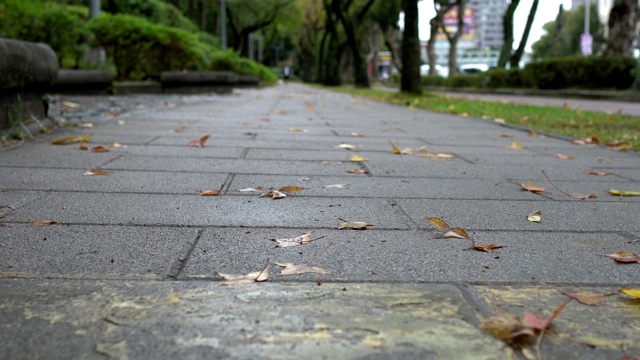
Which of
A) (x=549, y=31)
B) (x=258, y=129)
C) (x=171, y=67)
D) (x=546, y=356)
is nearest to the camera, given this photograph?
(x=546, y=356)

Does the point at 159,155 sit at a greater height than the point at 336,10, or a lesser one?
lesser

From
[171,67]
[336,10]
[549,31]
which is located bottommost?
[171,67]

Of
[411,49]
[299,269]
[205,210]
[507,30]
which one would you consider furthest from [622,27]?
[299,269]

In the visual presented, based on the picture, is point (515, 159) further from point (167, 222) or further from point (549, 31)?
point (549, 31)

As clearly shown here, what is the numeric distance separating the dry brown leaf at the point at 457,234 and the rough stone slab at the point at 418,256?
1.2 inches

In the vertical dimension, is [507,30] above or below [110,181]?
Answer: above

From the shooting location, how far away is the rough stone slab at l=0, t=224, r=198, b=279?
186 centimetres

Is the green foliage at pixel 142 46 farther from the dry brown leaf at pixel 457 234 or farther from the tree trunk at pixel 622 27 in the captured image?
the tree trunk at pixel 622 27

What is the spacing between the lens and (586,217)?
108 inches

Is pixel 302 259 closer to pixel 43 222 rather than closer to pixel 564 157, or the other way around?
pixel 43 222

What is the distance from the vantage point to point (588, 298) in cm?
171

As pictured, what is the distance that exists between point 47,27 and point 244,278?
33.3 ft

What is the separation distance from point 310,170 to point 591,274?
2.20 metres

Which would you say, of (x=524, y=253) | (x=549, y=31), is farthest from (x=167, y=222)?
(x=549, y=31)
